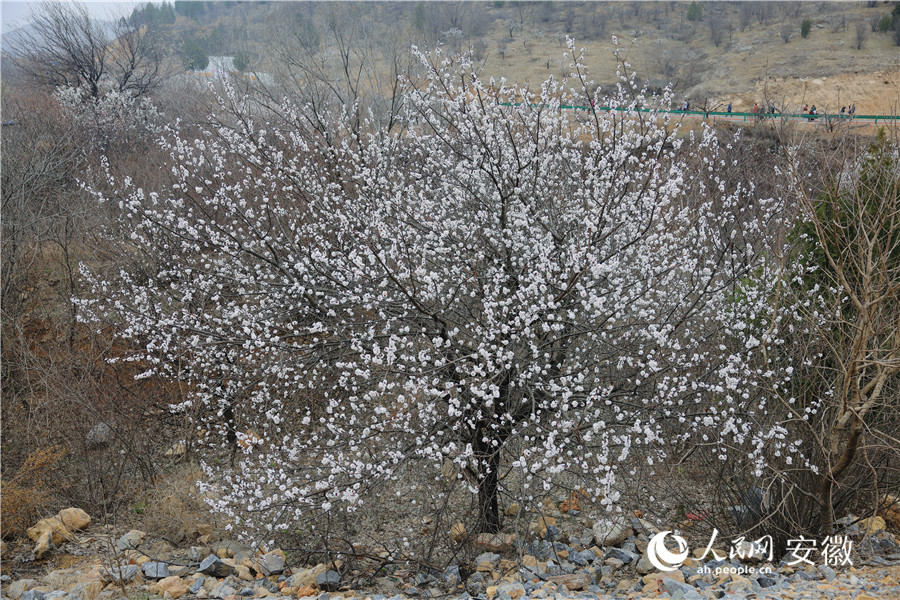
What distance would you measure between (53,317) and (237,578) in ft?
25.0

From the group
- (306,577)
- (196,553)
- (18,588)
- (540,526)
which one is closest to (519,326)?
(540,526)

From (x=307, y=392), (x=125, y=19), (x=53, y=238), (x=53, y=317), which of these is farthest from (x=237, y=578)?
(x=125, y=19)

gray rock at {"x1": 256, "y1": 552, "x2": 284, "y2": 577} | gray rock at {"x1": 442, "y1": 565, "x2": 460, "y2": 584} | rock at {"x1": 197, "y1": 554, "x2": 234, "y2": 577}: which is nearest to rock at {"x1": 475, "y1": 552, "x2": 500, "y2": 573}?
gray rock at {"x1": 442, "y1": 565, "x2": 460, "y2": 584}

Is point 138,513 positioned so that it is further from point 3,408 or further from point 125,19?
point 125,19

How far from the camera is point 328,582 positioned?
5.11m

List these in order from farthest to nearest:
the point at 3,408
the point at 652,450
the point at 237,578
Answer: the point at 3,408 < the point at 652,450 < the point at 237,578

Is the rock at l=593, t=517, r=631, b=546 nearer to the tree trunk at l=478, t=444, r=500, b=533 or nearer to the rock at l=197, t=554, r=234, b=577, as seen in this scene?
the tree trunk at l=478, t=444, r=500, b=533

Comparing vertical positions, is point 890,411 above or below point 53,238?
below

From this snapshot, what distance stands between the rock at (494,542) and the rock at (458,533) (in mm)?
139

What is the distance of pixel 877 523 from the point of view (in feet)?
16.5

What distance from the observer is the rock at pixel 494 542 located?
560cm

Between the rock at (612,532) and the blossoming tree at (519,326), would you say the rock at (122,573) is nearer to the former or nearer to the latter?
the blossoming tree at (519,326)

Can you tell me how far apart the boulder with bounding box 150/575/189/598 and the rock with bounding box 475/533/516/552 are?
8.27ft

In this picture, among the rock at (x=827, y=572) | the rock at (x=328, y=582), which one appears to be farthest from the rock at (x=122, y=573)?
the rock at (x=827, y=572)
